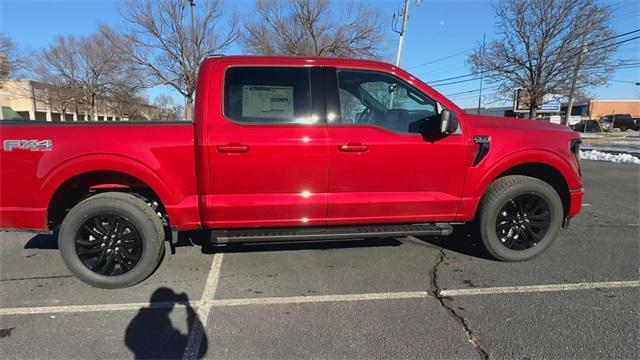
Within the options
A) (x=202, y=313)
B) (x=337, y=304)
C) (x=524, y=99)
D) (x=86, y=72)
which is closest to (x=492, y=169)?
(x=337, y=304)

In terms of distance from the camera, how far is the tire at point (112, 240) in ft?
11.5

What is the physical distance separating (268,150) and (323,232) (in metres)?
0.91

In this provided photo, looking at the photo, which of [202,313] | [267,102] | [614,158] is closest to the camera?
[202,313]

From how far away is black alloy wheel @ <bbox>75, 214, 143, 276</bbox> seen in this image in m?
3.56

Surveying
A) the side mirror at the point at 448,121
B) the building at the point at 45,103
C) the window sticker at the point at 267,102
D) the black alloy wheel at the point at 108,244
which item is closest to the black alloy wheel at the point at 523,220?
the side mirror at the point at 448,121

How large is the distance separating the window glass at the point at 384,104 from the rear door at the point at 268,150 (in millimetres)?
281

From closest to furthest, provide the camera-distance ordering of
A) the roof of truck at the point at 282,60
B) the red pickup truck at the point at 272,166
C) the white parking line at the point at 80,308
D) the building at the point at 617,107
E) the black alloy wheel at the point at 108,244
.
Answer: the white parking line at the point at 80,308
the red pickup truck at the point at 272,166
the black alloy wheel at the point at 108,244
the roof of truck at the point at 282,60
the building at the point at 617,107

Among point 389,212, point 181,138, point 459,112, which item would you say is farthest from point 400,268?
point 181,138

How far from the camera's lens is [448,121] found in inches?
139

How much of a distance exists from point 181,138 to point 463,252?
3163mm

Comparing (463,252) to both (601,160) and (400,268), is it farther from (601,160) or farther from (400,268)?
(601,160)

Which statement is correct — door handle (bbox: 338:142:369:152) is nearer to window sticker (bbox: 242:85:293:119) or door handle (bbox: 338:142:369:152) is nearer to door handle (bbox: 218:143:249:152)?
window sticker (bbox: 242:85:293:119)

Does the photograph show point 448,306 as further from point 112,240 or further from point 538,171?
point 112,240

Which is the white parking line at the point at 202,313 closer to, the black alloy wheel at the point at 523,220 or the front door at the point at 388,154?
the front door at the point at 388,154
